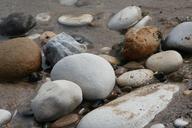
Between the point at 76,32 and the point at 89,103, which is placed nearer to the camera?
the point at 89,103

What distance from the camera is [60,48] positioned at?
3748mm

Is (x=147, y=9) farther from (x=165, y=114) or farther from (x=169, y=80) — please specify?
(x=165, y=114)

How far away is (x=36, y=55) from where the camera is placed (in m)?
3.71

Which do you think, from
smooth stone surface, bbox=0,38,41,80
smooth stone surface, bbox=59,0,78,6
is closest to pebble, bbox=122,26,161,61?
smooth stone surface, bbox=0,38,41,80

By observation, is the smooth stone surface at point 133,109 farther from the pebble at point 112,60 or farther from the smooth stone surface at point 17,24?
the smooth stone surface at point 17,24

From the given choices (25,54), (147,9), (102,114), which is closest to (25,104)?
(25,54)

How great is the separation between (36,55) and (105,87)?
0.71 metres

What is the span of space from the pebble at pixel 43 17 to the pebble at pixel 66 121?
1.73m

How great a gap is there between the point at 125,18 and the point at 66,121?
5.11 ft

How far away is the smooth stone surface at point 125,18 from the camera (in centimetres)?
434

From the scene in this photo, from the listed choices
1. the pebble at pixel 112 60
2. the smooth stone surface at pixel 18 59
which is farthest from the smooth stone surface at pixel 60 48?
the pebble at pixel 112 60

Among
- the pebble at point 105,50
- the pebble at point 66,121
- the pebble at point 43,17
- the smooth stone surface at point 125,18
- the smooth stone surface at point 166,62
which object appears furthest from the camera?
the pebble at point 43,17

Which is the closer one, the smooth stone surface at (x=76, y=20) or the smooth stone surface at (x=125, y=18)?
the smooth stone surface at (x=125, y=18)

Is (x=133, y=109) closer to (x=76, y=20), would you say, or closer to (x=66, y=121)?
(x=66, y=121)
